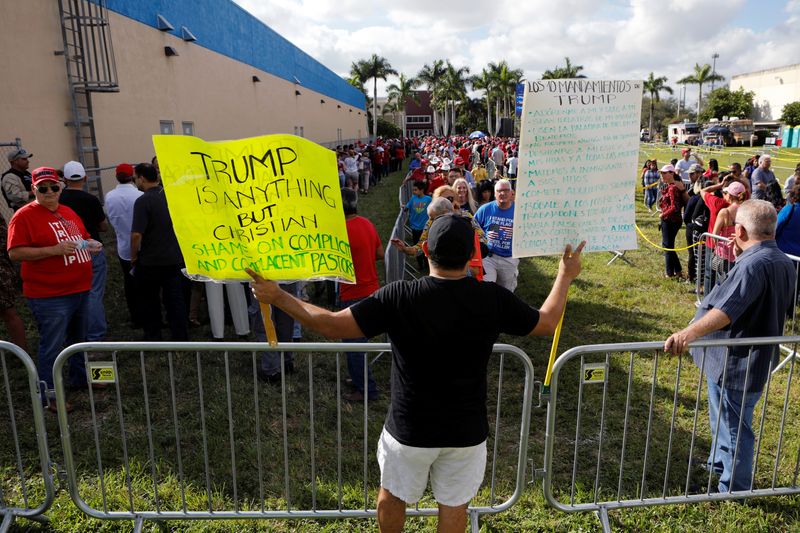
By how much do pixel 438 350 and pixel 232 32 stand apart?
22.8 meters

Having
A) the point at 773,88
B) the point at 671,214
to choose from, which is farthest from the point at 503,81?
the point at 671,214

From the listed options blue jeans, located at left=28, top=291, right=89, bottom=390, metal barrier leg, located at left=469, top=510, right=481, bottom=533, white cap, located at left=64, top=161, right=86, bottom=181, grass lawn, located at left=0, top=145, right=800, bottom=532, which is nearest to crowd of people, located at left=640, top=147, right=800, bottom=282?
grass lawn, located at left=0, top=145, right=800, bottom=532

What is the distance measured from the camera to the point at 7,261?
18.0 ft

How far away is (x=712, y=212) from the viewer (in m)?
8.41

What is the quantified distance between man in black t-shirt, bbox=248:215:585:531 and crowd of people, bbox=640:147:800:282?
4.78 metres

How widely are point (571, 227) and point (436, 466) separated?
58.6 inches

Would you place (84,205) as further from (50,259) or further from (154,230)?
(50,259)

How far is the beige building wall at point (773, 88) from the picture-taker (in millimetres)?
82125

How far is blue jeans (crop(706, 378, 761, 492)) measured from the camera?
360 centimetres

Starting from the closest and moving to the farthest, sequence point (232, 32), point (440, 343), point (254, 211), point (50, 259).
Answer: point (440, 343)
point (254, 211)
point (50, 259)
point (232, 32)

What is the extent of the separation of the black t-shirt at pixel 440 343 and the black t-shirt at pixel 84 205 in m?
4.91

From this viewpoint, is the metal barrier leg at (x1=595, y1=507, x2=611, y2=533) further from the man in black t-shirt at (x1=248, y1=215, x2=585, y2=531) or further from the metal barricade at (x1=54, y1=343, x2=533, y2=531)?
the man in black t-shirt at (x1=248, y1=215, x2=585, y2=531)

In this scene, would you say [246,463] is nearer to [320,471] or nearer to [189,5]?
[320,471]

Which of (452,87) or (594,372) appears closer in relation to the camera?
(594,372)
